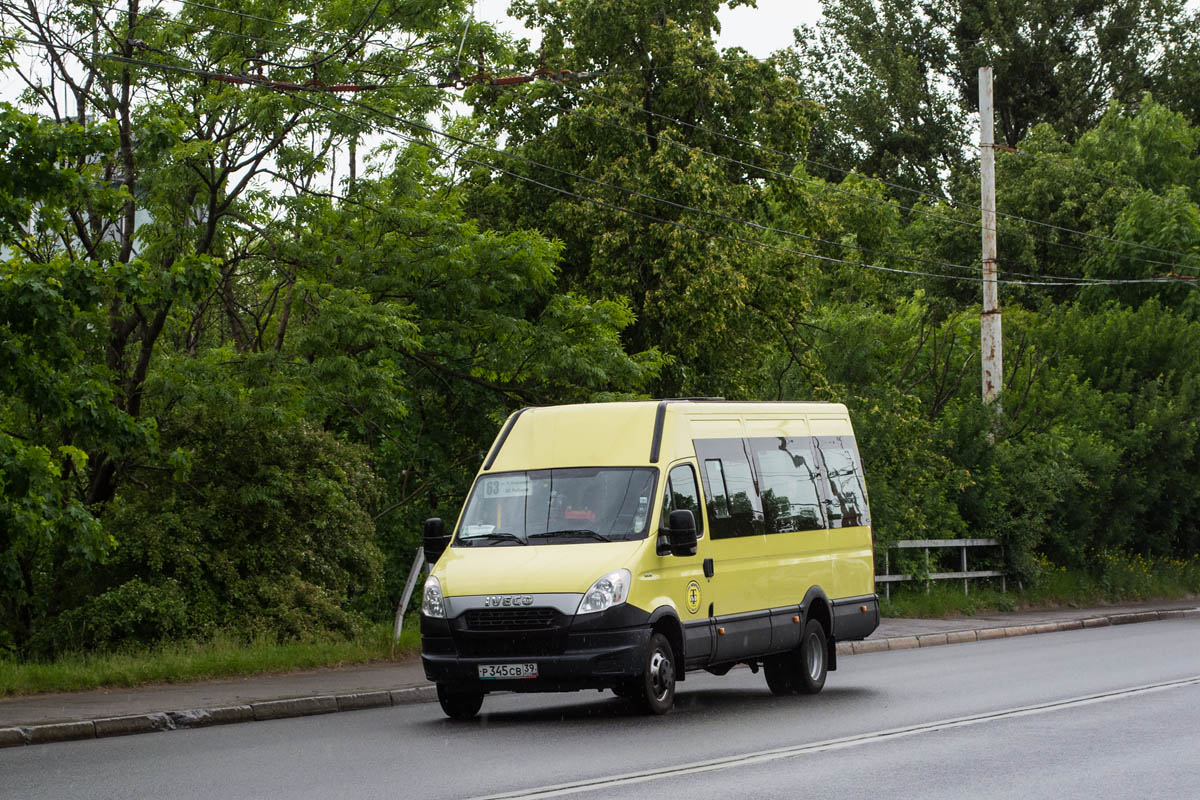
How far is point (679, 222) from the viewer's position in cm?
2878

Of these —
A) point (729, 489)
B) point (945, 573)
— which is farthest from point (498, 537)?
point (945, 573)

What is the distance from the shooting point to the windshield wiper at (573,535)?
13.2m

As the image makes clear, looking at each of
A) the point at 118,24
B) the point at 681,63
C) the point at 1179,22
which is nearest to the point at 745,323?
the point at 681,63

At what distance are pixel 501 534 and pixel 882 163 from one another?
51.0m

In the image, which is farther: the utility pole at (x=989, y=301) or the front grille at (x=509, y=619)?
the utility pole at (x=989, y=301)

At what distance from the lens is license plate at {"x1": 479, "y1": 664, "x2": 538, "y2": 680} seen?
41.2 ft

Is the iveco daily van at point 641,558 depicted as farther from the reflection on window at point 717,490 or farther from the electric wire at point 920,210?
Result: the electric wire at point 920,210

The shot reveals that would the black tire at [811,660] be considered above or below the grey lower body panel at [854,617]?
below

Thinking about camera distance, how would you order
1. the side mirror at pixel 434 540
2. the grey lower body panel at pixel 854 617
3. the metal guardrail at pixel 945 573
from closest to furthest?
1. the side mirror at pixel 434 540
2. the grey lower body panel at pixel 854 617
3. the metal guardrail at pixel 945 573

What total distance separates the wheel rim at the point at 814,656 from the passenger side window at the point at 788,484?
3.66ft

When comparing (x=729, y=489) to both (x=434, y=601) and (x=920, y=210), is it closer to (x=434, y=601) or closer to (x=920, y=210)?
(x=434, y=601)

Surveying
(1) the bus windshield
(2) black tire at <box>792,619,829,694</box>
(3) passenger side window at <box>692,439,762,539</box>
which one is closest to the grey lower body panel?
(2) black tire at <box>792,619,829,694</box>

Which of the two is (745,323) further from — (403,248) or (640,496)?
(640,496)

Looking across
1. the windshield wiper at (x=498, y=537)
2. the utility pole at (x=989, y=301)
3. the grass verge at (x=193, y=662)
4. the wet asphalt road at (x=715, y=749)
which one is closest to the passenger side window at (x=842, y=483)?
the wet asphalt road at (x=715, y=749)
